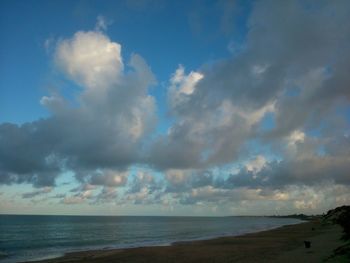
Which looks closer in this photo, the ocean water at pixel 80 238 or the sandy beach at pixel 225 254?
the sandy beach at pixel 225 254

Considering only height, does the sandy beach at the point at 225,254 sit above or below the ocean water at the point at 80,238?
below

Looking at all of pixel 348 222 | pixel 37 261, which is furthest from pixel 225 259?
pixel 37 261

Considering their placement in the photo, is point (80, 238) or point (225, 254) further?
point (80, 238)

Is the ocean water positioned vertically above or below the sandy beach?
above

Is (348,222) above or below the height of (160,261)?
above

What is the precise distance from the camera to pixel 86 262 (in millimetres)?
34781

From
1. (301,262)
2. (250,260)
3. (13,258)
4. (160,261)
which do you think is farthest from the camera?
(13,258)

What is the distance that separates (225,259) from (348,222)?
34.5 ft

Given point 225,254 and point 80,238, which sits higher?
point 80,238

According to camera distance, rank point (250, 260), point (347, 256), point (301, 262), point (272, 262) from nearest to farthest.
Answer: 1. point (347, 256)
2. point (301, 262)
3. point (272, 262)
4. point (250, 260)

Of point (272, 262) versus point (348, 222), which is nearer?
point (272, 262)

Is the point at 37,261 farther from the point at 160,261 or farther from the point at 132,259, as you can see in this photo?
the point at 160,261

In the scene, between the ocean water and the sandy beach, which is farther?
the ocean water

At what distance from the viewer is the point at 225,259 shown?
107 ft
